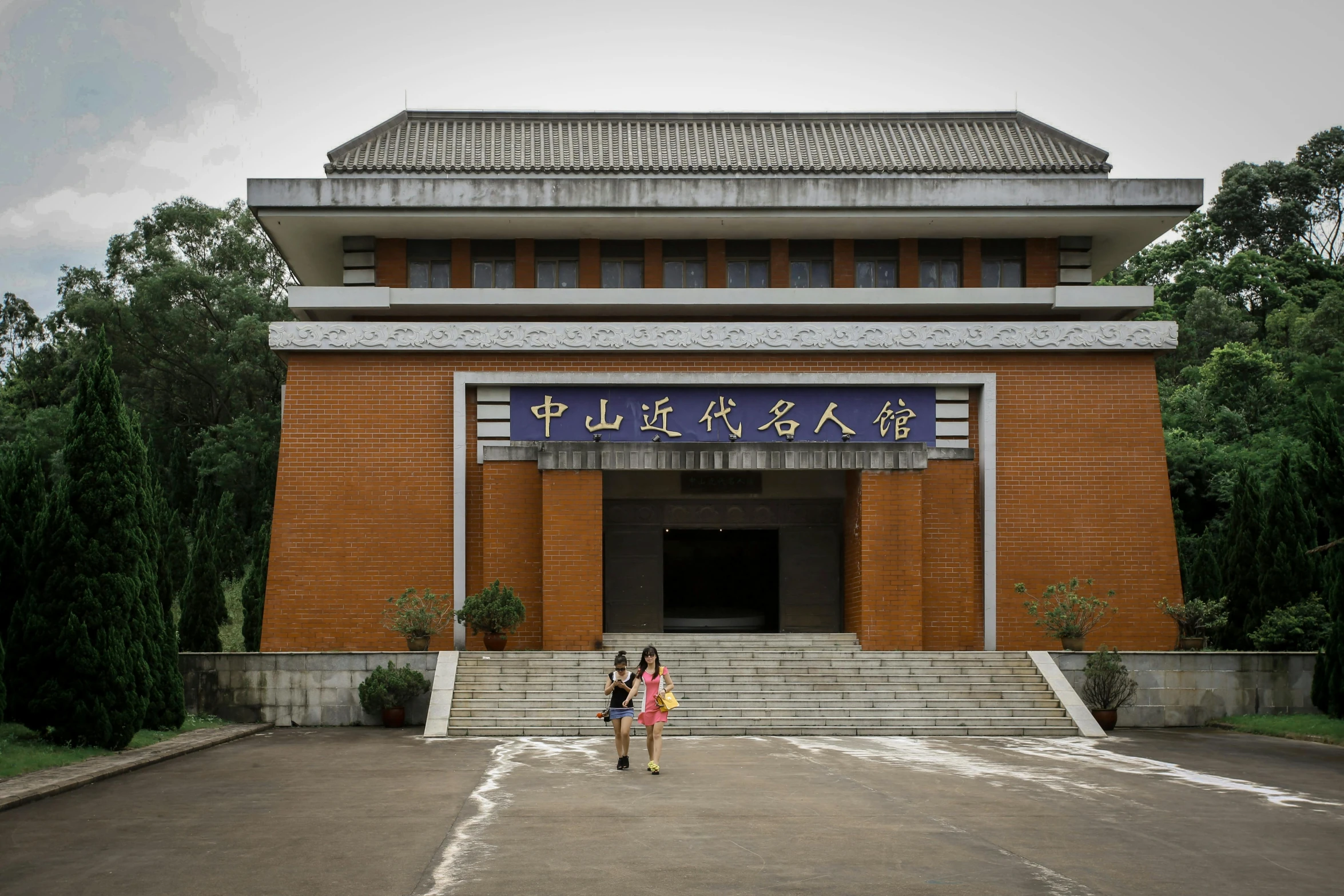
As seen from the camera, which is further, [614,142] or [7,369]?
[7,369]

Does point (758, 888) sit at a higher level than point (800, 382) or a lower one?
lower

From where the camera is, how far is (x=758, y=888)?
22.2ft

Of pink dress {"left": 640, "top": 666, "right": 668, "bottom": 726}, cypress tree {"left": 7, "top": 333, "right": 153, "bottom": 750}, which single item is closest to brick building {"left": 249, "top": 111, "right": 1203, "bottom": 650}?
cypress tree {"left": 7, "top": 333, "right": 153, "bottom": 750}

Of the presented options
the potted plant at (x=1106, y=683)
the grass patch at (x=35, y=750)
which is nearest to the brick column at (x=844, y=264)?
the potted plant at (x=1106, y=683)

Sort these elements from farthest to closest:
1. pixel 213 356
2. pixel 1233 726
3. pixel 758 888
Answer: pixel 213 356, pixel 1233 726, pixel 758 888

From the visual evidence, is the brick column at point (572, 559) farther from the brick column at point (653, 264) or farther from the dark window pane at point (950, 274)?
the dark window pane at point (950, 274)

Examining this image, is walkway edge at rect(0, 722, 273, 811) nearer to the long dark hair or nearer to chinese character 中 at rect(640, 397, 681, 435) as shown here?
the long dark hair

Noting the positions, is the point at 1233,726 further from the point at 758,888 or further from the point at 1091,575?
Answer: the point at 758,888

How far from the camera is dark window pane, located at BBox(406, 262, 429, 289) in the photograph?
20.9 m

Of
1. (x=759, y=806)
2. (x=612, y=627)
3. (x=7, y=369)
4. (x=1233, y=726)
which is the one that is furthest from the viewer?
(x=7, y=369)

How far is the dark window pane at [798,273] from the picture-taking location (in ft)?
69.4

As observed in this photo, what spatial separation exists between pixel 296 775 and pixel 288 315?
96.7 feet

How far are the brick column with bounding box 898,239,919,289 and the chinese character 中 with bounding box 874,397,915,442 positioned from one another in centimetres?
202

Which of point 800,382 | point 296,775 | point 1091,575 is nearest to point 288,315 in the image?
point 800,382
